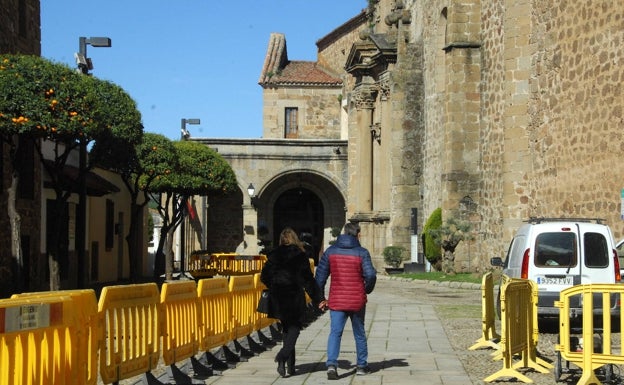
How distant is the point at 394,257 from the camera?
135 ft

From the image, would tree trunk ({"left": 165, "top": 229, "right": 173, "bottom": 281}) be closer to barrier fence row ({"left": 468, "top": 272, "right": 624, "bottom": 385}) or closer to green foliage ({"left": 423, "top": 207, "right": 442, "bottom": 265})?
green foliage ({"left": 423, "top": 207, "right": 442, "bottom": 265})

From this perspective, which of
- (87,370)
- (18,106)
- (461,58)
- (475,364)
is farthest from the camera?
(461,58)

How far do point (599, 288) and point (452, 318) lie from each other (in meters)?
10.0

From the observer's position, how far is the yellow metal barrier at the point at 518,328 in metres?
11.6

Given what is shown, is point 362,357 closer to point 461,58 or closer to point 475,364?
point 475,364

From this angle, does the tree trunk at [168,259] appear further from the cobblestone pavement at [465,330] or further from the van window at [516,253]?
the van window at [516,253]

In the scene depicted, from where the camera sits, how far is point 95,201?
121 ft

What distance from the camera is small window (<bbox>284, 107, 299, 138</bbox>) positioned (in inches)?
2557

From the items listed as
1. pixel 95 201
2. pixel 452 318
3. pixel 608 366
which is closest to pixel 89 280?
pixel 95 201

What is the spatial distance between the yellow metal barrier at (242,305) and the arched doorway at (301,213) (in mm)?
43285

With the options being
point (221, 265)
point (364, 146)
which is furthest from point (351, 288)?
point (364, 146)

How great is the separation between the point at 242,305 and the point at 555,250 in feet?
16.8

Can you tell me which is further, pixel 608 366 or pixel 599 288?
pixel 608 366

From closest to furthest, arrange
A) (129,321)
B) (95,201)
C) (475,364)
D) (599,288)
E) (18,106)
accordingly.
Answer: (129,321), (599,288), (475,364), (18,106), (95,201)
